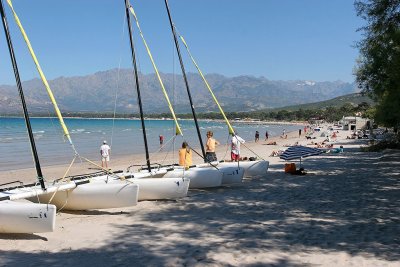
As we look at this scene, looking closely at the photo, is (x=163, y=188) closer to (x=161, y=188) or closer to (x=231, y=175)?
(x=161, y=188)

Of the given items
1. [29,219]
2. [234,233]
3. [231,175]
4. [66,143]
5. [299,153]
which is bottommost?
[66,143]

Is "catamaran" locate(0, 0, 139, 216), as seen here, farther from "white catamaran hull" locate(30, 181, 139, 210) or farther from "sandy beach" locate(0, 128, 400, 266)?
"sandy beach" locate(0, 128, 400, 266)

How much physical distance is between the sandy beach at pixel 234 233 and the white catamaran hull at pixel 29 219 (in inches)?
10.0

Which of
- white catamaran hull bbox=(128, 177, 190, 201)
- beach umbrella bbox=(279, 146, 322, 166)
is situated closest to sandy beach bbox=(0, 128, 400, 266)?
white catamaran hull bbox=(128, 177, 190, 201)

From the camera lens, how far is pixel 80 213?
36.5ft

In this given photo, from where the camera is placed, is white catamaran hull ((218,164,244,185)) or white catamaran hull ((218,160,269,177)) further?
white catamaran hull ((218,160,269,177))

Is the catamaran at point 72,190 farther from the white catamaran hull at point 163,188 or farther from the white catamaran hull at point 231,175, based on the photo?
the white catamaran hull at point 231,175

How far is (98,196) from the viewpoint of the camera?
433 inches

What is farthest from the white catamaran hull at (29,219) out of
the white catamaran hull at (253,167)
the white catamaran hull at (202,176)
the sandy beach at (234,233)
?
the white catamaran hull at (253,167)

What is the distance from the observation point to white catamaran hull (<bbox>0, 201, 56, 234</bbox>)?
8.67 m

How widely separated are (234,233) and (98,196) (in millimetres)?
4202

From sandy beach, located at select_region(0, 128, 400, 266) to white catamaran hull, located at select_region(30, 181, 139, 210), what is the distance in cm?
27

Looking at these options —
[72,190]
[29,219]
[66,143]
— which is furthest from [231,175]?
[66,143]

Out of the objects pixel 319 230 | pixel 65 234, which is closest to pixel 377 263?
pixel 319 230
